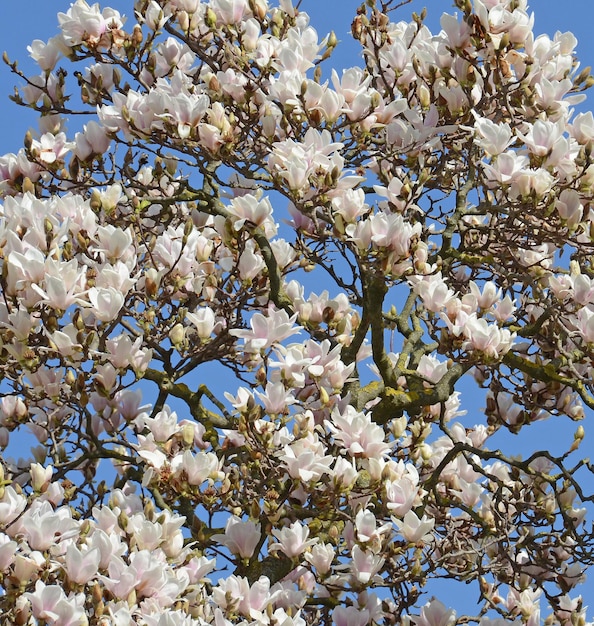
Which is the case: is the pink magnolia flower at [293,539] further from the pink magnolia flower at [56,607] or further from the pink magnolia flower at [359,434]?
the pink magnolia flower at [56,607]

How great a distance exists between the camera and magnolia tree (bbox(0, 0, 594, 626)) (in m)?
4.30

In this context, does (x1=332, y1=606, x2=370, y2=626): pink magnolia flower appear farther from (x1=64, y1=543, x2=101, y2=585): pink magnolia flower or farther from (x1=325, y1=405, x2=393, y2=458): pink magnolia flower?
(x1=64, y1=543, x2=101, y2=585): pink magnolia flower

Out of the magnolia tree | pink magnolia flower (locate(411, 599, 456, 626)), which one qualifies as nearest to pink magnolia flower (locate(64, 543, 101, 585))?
the magnolia tree

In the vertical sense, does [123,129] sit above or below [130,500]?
above

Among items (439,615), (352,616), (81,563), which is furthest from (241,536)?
(439,615)

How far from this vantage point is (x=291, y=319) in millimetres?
4422

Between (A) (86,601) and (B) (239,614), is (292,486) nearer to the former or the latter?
(B) (239,614)

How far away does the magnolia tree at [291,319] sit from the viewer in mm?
4297

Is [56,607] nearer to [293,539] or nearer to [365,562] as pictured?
[293,539]

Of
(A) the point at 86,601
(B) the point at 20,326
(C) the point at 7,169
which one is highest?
(C) the point at 7,169

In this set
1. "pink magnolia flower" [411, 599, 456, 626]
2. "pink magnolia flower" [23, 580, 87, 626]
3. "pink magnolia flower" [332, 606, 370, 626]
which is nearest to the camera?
"pink magnolia flower" [23, 580, 87, 626]

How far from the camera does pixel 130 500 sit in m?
4.59

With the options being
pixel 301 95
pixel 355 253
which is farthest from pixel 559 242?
pixel 301 95

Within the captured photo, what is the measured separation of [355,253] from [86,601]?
1.82m
